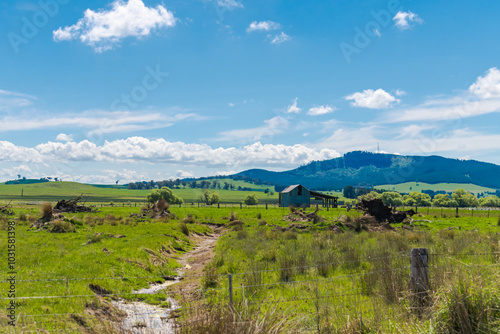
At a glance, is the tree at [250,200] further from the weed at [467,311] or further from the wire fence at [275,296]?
the weed at [467,311]

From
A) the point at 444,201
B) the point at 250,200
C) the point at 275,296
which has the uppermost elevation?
the point at 275,296

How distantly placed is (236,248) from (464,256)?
1225 cm

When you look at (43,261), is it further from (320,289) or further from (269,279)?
(320,289)

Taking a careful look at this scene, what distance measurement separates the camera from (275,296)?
1030cm

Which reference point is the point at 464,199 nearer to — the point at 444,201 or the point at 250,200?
the point at 444,201

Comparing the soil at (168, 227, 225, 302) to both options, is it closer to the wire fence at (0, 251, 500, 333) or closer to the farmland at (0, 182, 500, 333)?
the farmland at (0, 182, 500, 333)

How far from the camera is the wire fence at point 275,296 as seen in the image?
6.52 m

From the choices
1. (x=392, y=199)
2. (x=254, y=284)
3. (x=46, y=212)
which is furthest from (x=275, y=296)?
(x=392, y=199)

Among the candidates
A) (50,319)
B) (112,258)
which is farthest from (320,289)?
(112,258)

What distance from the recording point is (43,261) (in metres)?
16.4

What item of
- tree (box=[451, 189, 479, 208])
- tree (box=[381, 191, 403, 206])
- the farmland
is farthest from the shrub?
tree (box=[381, 191, 403, 206])

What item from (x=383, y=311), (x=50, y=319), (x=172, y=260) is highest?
(x=383, y=311)

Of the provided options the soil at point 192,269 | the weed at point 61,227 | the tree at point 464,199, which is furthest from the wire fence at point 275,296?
the tree at point 464,199

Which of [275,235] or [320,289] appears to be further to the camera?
[275,235]
